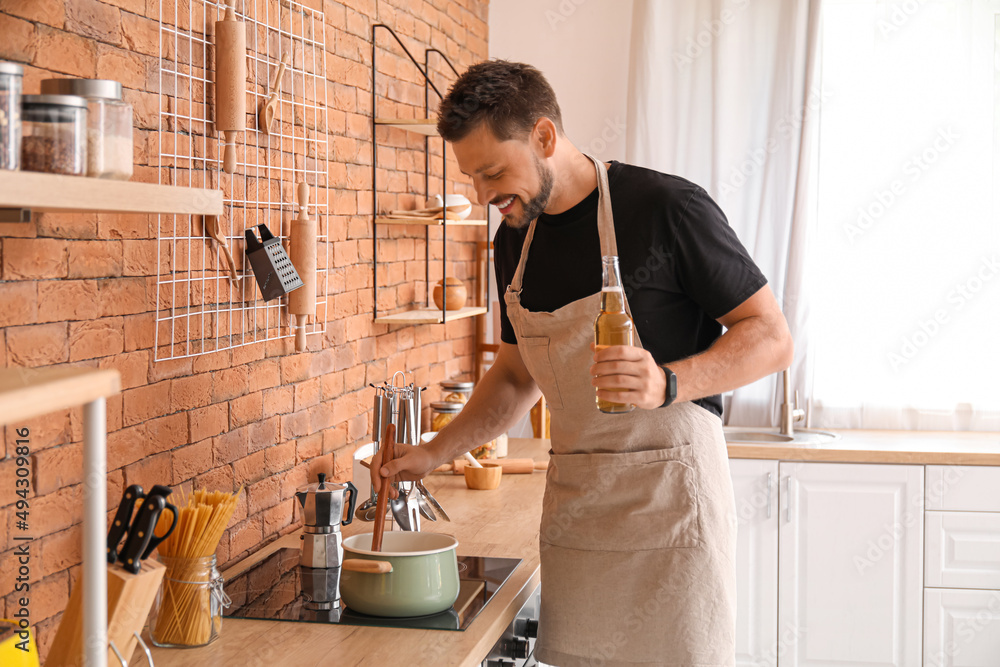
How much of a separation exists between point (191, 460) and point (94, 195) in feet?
2.79

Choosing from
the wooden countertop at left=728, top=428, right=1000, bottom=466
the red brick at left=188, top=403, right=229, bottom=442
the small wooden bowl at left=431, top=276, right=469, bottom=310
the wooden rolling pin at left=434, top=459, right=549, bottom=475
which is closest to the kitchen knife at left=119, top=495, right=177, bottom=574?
the red brick at left=188, top=403, right=229, bottom=442

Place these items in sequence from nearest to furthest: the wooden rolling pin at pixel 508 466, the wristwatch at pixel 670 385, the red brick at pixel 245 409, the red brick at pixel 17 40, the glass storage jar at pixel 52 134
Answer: the glass storage jar at pixel 52 134 → the red brick at pixel 17 40 → the wristwatch at pixel 670 385 → the red brick at pixel 245 409 → the wooden rolling pin at pixel 508 466

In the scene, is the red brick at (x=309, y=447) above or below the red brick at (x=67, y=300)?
below

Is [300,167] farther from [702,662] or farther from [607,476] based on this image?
[702,662]

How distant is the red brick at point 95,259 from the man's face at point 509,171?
0.58 metres

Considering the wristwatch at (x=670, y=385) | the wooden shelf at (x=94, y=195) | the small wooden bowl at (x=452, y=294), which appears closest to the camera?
the wooden shelf at (x=94, y=195)

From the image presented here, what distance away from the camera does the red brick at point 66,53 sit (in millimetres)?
1305

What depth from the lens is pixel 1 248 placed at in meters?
1.24

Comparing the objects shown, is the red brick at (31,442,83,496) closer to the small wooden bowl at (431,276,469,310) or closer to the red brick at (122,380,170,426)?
the red brick at (122,380,170,426)

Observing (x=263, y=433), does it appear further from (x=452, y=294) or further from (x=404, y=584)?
(x=452, y=294)

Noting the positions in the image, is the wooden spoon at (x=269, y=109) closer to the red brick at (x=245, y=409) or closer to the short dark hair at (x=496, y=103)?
the short dark hair at (x=496, y=103)

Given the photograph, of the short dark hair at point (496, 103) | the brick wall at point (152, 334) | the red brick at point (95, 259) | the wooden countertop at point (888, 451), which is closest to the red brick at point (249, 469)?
the brick wall at point (152, 334)

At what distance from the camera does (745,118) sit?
3.62 m

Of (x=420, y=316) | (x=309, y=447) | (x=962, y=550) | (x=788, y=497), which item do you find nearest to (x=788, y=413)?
(x=788, y=497)
